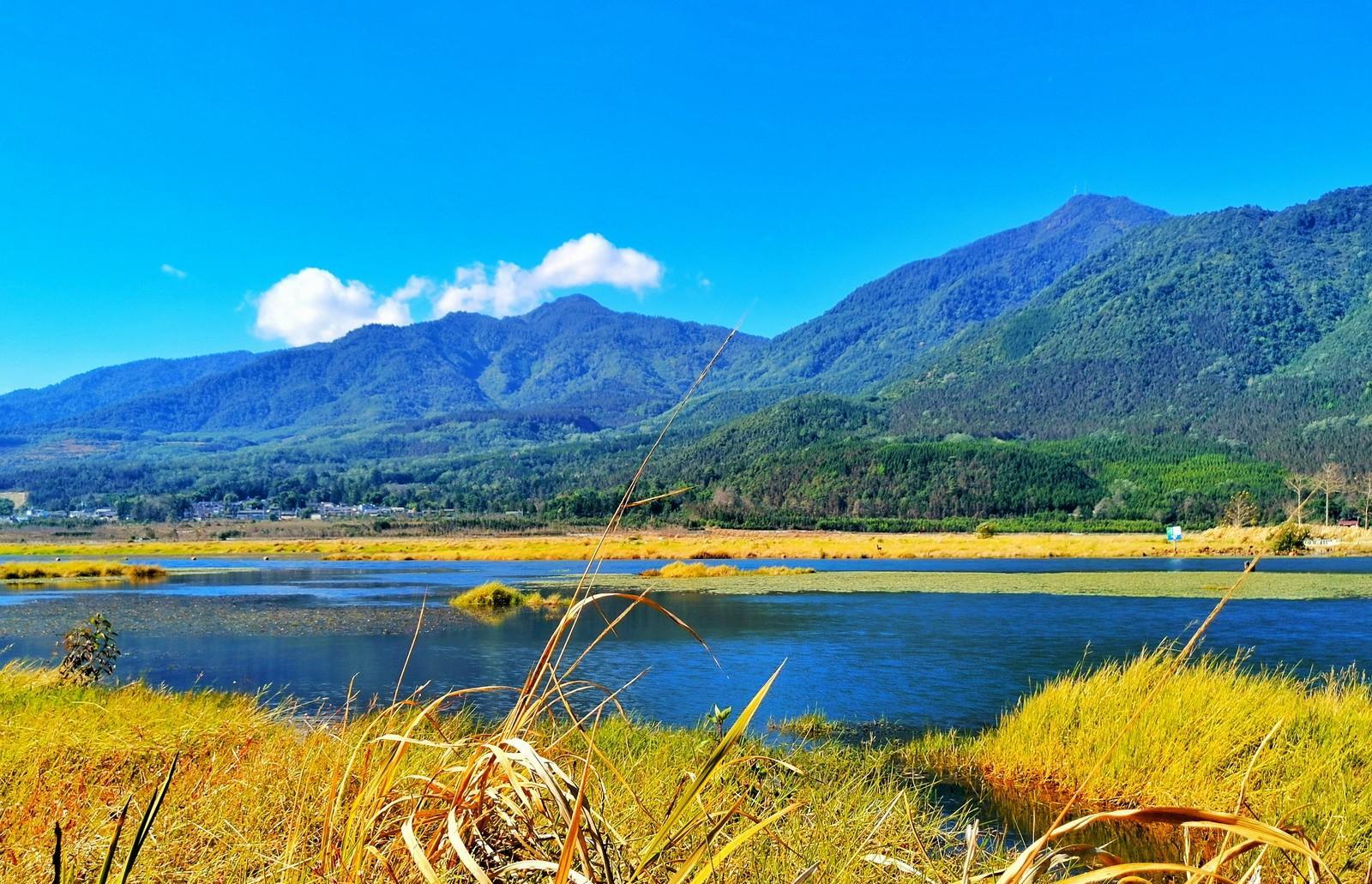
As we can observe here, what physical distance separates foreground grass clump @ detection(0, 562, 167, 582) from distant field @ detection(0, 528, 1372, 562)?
1781 centimetres

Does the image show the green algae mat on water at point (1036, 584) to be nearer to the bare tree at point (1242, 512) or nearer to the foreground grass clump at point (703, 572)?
the foreground grass clump at point (703, 572)

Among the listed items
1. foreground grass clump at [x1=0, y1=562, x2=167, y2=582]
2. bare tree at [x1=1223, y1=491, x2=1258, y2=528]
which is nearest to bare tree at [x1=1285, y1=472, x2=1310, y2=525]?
bare tree at [x1=1223, y1=491, x2=1258, y2=528]

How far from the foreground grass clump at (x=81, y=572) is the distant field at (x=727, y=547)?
1781 cm

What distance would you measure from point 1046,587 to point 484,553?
138 ft

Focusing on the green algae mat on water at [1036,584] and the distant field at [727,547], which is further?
the distant field at [727,547]

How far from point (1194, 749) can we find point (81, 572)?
51.8m

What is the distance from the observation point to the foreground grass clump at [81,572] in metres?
44.1

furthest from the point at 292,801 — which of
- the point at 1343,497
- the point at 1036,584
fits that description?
the point at 1343,497

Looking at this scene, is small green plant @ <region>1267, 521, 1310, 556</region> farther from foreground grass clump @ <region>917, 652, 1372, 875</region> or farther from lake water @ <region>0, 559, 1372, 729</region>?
foreground grass clump @ <region>917, 652, 1372, 875</region>

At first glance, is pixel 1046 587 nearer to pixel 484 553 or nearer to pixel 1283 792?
pixel 1283 792

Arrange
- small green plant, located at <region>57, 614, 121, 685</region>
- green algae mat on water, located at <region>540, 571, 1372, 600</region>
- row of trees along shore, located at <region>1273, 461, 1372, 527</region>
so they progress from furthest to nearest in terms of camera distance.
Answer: row of trees along shore, located at <region>1273, 461, 1372, 527</region> → green algae mat on water, located at <region>540, 571, 1372, 600</region> → small green plant, located at <region>57, 614, 121, 685</region>

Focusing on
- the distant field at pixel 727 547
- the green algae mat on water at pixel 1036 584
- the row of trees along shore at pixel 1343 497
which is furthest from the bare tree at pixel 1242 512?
the green algae mat on water at pixel 1036 584

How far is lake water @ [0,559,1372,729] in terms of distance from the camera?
1452 cm

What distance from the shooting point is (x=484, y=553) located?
65.9m
